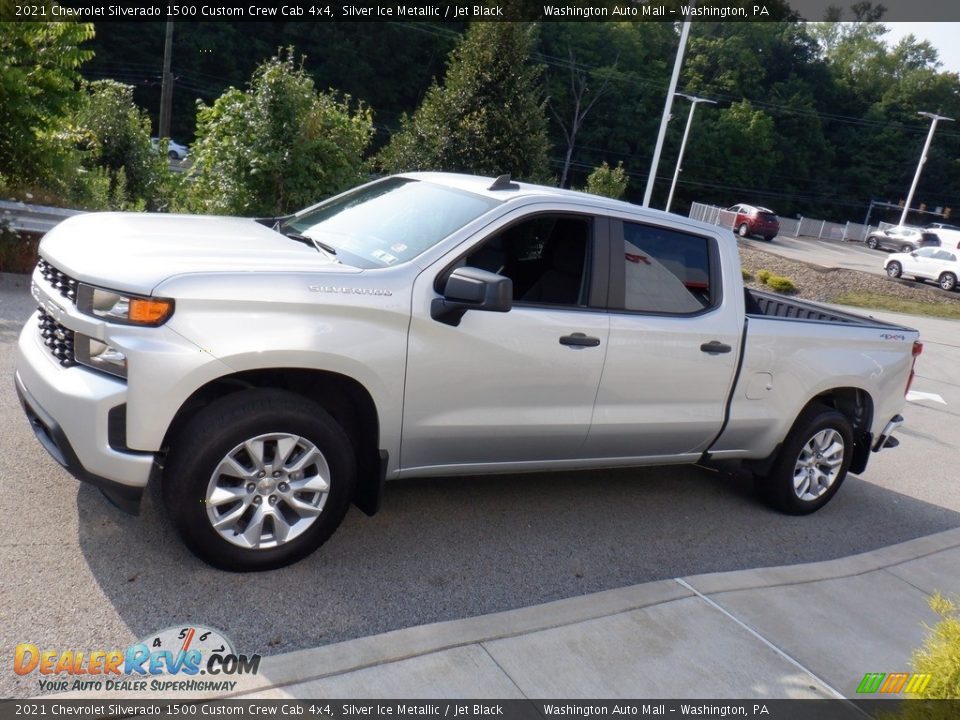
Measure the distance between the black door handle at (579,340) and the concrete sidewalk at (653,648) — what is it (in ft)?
4.21

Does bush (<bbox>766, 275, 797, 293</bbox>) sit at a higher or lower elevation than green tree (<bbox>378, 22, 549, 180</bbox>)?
lower

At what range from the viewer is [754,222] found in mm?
51188

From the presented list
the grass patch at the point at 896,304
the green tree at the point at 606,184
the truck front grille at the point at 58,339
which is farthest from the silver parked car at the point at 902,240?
the truck front grille at the point at 58,339

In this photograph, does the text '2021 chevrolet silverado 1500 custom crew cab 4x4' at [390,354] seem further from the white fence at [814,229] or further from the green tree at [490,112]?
the white fence at [814,229]

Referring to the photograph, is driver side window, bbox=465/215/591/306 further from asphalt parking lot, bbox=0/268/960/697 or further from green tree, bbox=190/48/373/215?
green tree, bbox=190/48/373/215

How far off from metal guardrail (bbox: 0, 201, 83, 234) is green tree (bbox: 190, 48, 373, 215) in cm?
227

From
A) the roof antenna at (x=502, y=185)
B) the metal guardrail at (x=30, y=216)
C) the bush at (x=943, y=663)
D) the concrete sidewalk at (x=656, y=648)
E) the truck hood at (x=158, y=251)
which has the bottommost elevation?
the concrete sidewalk at (x=656, y=648)

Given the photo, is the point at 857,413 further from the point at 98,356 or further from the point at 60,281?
the point at 60,281

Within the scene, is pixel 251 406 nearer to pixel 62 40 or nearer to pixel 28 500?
pixel 28 500

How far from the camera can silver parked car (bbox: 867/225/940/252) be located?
168 ft

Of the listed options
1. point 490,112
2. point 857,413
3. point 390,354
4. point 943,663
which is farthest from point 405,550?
point 490,112

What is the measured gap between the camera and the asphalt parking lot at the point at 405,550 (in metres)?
3.62

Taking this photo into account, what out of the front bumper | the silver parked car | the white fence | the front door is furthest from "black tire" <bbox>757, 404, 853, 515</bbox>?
the white fence

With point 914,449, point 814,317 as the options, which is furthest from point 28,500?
point 914,449
